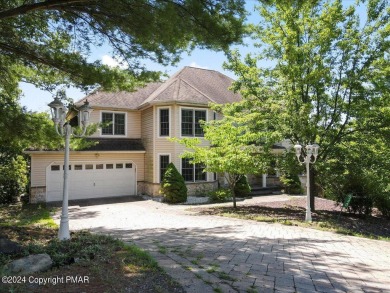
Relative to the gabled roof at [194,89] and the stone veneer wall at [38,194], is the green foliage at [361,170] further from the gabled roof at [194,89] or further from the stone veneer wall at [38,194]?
the stone veneer wall at [38,194]

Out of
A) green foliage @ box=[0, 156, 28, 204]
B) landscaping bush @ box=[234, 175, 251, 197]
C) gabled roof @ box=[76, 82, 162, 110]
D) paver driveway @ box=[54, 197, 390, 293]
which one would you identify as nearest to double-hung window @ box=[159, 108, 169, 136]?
gabled roof @ box=[76, 82, 162, 110]

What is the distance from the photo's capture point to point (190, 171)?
19.4 metres

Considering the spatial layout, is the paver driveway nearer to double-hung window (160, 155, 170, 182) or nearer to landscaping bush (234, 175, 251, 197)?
double-hung window (160, 155, 170, 182)

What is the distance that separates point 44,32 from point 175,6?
4.74 meters

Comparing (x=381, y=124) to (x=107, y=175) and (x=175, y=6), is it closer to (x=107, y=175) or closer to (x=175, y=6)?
(x=175, y=6)

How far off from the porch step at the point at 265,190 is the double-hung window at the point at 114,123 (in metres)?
10.0

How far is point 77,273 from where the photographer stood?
15.2 feet

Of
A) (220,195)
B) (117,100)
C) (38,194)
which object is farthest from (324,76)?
(38,194)

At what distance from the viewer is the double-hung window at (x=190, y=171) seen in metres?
19.1

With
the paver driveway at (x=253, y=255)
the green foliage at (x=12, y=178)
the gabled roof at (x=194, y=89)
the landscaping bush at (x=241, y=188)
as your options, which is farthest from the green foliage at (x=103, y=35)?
the landscaping bush at (x=241, y=188)

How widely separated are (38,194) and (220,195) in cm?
1042

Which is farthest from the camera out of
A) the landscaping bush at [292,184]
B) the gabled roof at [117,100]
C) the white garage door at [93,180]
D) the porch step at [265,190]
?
the landscaping bush at [292,184]

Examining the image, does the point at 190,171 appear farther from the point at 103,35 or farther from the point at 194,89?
the point at 103,35

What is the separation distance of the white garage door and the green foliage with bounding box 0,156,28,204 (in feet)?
4.54
